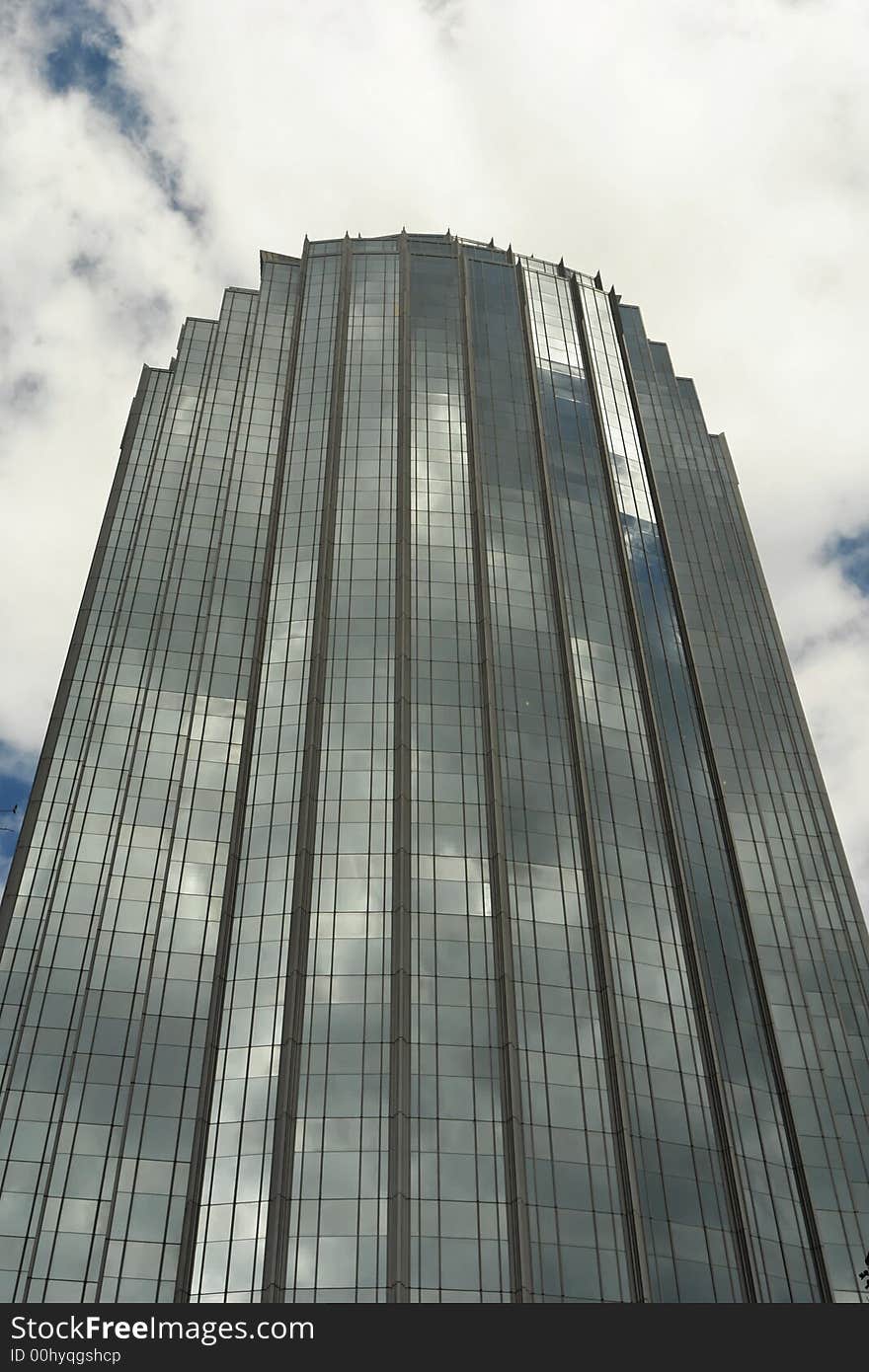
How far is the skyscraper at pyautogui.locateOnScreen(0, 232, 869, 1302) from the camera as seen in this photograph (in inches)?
2712

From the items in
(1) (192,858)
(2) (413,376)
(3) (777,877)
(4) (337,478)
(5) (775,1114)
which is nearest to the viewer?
(5) (775,1114)

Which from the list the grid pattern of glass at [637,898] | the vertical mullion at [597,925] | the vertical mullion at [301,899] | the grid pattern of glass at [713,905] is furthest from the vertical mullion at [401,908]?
the grid pattern of glass at [713,905]

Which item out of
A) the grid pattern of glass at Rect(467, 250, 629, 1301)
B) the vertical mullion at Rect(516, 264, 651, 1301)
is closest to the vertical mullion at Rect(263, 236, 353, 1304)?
the grid pattern of glass at Rect(467, 250, 629, 1301)

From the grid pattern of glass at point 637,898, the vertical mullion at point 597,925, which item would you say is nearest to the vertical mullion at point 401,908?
the vertical mullion at point 597,925

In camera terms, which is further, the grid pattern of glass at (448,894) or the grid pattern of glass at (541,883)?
the grid pattern of glass at (541,883)

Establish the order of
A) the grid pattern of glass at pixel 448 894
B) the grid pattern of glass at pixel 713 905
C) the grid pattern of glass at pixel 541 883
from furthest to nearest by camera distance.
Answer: the grid pattern of glass at pixel 713 905 < the grid pattern of glass at pixel 541 883 < the grid pattern of glass at pixel 448 894

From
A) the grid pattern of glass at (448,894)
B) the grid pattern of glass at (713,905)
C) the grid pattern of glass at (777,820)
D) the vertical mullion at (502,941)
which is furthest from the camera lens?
the grid pattern of glass at (777,820)

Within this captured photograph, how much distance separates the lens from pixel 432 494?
10669 centimetres

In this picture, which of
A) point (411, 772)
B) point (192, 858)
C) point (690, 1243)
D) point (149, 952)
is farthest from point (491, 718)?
point (690, 1243)

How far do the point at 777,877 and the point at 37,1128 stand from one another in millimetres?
56411

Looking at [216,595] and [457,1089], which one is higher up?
[216,595]

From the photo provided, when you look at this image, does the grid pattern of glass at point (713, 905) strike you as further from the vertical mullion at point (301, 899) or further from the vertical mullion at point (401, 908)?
the vertical mullion at point (301, 899)

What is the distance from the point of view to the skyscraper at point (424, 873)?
2712 inches

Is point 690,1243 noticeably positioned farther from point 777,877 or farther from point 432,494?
point 432,494
